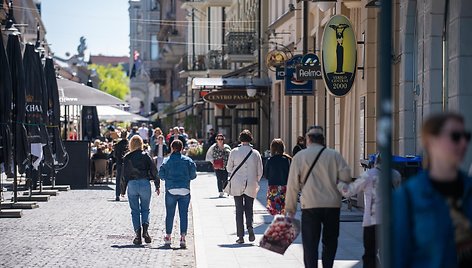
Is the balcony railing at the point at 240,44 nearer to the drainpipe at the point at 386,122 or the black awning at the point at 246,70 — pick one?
the black awning at the point at 246,70

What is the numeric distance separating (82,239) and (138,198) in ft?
3.73

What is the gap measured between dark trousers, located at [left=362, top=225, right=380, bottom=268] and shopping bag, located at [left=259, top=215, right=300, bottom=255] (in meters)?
0.75

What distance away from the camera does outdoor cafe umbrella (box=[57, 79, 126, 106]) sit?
3275 centimetres

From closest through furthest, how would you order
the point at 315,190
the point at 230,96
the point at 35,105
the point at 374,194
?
the point at 374,194 < the point at 315,190 < the point at 35,105 < the point at 230,96

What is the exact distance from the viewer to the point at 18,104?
23.0 metres

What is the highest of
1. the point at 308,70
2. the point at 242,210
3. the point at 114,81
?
the point at 114,81

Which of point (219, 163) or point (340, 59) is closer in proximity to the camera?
point (340, 59)

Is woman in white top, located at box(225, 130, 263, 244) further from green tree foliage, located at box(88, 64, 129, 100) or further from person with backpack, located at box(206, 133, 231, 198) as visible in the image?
green tree foliage, located at box(88, 64, 129, 100)

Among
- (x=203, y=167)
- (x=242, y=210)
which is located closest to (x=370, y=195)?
(x=242, y=210)

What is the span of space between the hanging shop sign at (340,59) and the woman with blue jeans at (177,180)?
18.5ft

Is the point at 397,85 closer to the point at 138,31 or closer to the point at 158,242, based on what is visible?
the point at 158,242

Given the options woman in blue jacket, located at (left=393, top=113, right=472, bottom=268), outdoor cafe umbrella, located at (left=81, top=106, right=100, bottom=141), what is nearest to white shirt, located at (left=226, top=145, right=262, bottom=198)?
woman in blue jacket, located at (left=393, top=113, right=472, bottom=268)

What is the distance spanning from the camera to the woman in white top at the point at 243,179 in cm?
1759

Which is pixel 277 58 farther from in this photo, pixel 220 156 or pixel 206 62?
pixel 206 62
